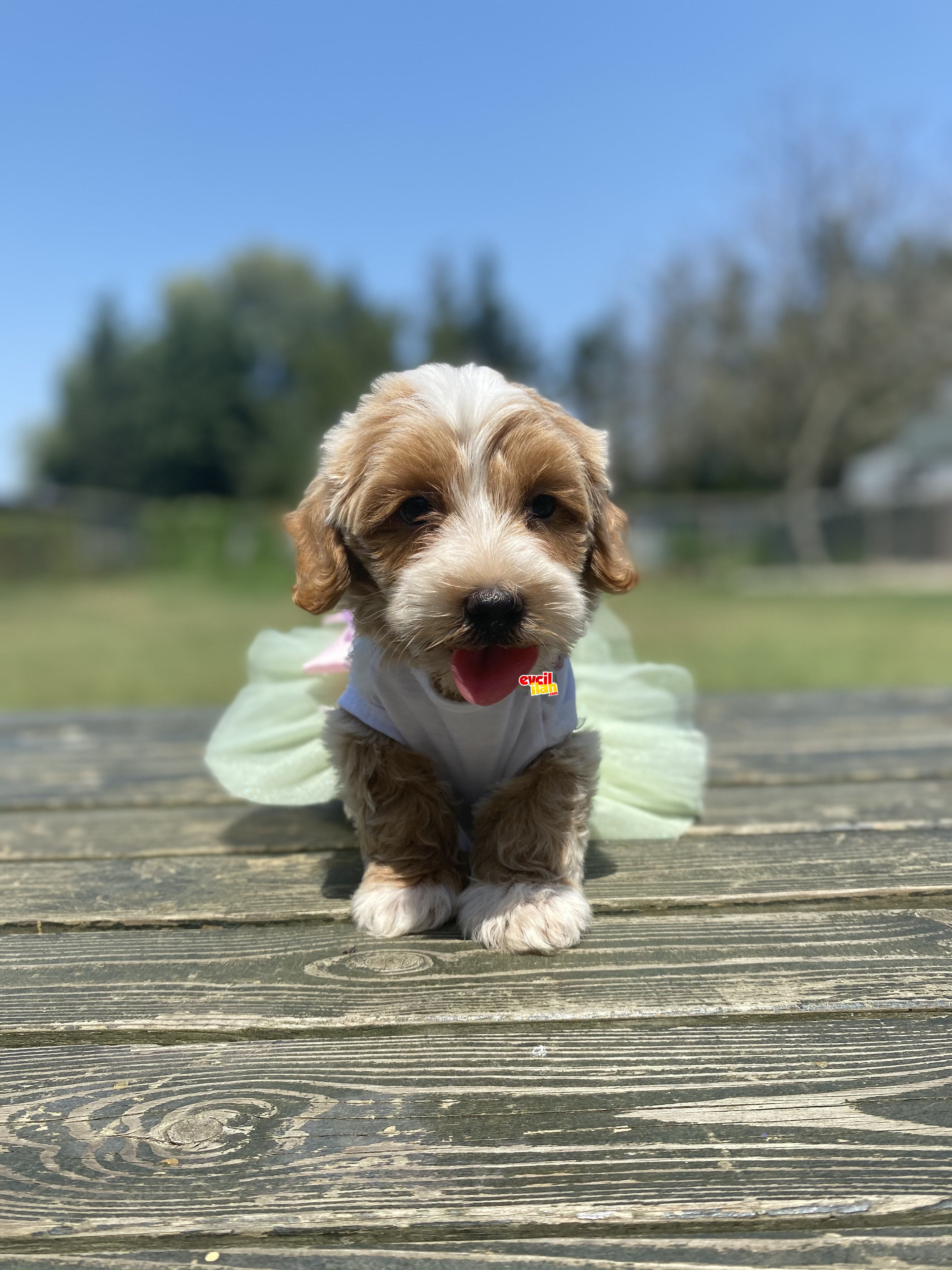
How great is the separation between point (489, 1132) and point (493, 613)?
897 millimetres

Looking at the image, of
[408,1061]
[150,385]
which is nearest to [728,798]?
[408,1061]

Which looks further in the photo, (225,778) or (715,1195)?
(225,778)

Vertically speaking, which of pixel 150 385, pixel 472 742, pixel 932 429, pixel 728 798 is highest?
pixel 150 385

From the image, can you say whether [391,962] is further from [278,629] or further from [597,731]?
[278,629]

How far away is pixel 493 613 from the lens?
1.91 metres

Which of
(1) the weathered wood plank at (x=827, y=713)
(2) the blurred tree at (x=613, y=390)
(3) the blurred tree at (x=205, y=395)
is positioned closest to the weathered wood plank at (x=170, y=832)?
(1) the weathered wood plank at (x=827, y=713)

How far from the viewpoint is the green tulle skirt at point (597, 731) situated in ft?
9.04

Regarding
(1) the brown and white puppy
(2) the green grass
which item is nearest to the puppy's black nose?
(1) the brown and white puppy

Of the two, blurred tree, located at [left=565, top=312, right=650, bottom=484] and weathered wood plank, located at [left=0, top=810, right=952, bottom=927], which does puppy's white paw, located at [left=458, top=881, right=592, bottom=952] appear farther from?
blurred tree, located at [left=565, top=312, right=650, bottom=484]

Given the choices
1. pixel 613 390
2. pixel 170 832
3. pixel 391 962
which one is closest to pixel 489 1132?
pixel 391 962

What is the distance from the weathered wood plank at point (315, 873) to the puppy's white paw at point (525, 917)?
166mm

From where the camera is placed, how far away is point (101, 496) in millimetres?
47688

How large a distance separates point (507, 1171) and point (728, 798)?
1.89 meters

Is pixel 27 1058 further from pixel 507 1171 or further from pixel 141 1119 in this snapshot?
pixel 507 1171
